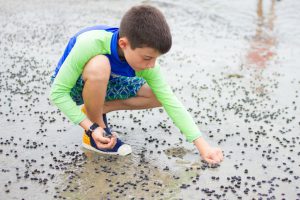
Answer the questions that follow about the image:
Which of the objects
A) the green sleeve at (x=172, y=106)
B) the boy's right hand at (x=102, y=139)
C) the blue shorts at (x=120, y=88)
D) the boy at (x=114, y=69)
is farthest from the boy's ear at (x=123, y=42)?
the boy's right hand at (x=102, y=139)

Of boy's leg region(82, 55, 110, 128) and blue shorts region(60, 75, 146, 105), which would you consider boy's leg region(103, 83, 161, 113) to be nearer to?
blue shorts region(60, 75, 146, 105)

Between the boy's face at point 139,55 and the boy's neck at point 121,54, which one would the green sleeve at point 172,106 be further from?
the boy's face at point 139,55

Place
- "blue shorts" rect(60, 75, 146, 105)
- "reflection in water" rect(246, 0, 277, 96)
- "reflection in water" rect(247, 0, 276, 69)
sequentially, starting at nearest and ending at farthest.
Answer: "blue shorts" rect(60, 75, 146, 105) → "reflection in water" rect(246, 0, 277, 96) → "reflection in water" rect(247, 0, 276, 69)

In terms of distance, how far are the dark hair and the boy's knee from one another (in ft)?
1.32

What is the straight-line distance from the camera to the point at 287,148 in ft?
18.6

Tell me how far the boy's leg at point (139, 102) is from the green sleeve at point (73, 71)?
887mm

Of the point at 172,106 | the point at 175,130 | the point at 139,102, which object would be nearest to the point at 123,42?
the point at 172,106

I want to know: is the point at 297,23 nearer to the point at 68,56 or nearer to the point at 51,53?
the point at 51,53

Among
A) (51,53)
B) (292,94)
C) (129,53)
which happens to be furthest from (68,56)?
(51,53)

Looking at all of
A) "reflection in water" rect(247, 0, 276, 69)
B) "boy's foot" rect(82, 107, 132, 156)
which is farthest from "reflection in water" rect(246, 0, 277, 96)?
"boy's foot" rect(82, 107, 132, 156)

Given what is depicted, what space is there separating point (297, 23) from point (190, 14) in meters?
3.51

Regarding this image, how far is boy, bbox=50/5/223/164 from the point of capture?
4234mm

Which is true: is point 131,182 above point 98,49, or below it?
below

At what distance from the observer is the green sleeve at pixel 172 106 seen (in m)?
4.54
